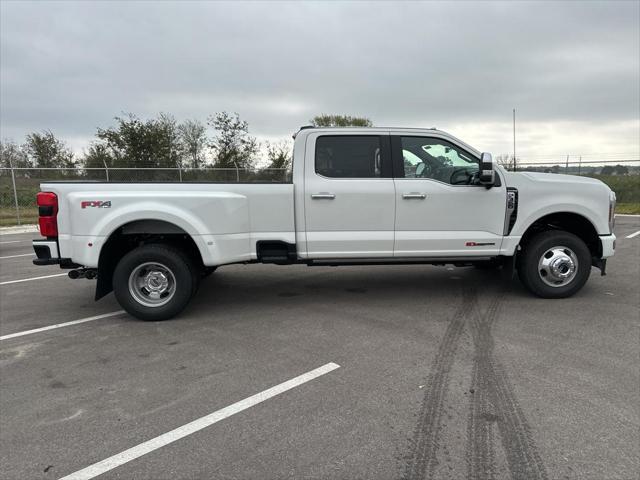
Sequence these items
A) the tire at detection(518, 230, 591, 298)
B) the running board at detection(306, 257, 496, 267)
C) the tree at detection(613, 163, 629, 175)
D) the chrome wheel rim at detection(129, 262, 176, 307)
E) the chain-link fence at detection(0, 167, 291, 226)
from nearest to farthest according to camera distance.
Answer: the chrome wheel rim at detection(129, 262, 176, 307) < the running board at detection(306, 257, 496, 267) < the tire at detection(518, 230, 591, 298) < the chain-link fence at detection(0, 167, 291, 226) < the tree at detection(613, 163, 629, 175)

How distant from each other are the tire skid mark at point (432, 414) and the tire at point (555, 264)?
1.57 m

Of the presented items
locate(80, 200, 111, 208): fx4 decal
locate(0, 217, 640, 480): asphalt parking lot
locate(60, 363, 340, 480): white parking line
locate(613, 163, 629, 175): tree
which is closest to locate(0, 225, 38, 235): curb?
locate(0, 217, 640, 480): asphalt parking lot

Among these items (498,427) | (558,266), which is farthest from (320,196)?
(558,266)

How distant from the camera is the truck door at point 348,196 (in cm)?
504

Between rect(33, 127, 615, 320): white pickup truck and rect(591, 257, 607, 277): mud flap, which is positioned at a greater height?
rect(33, 127, 615, 320): white pickup truck

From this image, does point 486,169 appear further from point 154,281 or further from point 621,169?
point 621,169

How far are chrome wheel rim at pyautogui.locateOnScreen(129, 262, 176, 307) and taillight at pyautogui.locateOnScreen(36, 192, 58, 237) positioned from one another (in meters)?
0.95

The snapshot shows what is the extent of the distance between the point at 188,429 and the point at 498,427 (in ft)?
6.43

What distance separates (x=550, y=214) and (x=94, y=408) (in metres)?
5.25

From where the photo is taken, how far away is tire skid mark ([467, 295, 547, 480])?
239 centimetres

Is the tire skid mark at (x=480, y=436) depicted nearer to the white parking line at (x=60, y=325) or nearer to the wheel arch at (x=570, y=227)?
the wheel arch at (x=570, y=227)

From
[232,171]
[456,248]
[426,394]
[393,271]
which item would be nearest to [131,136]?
[232,171]

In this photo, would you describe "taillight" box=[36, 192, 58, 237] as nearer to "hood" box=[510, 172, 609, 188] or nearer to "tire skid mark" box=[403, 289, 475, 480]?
"tire skid mark" box=[403, 289, 475, 480]

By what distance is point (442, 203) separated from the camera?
17.0ft
